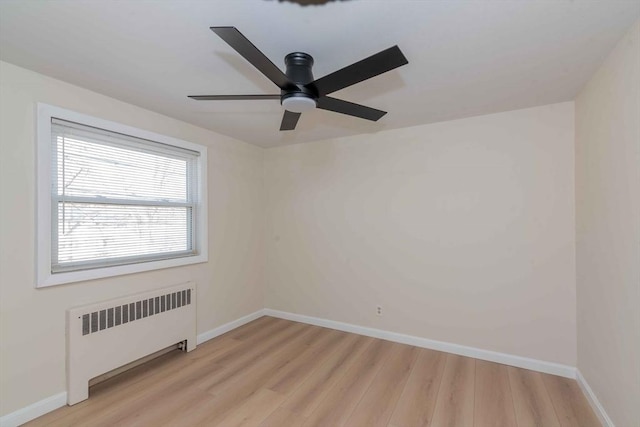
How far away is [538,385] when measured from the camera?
241 centimetres

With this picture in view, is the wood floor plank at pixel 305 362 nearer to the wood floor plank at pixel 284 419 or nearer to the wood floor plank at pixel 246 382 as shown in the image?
the wood floor plank at pixel 246 382

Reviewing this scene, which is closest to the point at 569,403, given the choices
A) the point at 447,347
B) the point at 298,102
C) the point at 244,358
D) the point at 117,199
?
the point at 447,347

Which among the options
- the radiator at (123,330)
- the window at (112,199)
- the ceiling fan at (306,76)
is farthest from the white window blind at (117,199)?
the ceiling fan at (306,76)

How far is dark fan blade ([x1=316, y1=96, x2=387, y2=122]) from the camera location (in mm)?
1772

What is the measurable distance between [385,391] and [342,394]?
36 cm

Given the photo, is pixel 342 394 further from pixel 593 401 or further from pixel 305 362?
pixel 593 401

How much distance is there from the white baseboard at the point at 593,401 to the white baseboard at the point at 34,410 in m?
3.80

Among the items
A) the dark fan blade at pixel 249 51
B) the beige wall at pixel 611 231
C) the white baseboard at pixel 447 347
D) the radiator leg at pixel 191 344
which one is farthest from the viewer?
the radiator leg at pixel 191 344

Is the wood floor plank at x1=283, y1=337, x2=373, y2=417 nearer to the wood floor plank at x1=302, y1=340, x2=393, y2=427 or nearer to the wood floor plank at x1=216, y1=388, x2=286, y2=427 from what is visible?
the wood floor plank at x1=302, y1=340, x2=393, y2=427

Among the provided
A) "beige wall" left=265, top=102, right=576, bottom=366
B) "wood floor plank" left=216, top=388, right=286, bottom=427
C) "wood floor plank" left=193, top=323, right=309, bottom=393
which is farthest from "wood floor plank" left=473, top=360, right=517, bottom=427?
"wood floor plank" left=193, top=323, right=309, bottom=393

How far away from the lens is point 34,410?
6.57 feet

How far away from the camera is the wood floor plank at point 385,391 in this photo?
2035 mm

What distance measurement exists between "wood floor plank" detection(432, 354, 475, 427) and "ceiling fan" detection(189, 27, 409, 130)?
7.15 feet

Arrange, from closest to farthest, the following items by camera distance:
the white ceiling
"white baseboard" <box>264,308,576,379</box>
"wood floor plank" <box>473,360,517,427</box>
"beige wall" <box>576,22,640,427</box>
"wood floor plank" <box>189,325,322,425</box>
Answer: the white ceiling → "beige wall" <box>576,22,640,427</box> → "wood floor plank" <box>473,360,517,427</box> → "wood floor plank" <box>189,325,322,425</box> → "white baseboard" <box>264,308,576,379</box>
